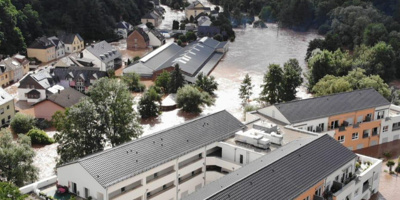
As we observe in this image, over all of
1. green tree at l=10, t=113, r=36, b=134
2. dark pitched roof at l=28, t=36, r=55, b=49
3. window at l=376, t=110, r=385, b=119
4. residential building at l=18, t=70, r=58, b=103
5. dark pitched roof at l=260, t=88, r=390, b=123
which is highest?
dark pitched roof at l=260, t=88, r=390, b=123

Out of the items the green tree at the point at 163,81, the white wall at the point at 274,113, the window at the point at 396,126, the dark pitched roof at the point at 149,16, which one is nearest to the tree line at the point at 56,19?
the dark pitched roof at the point at 149,16

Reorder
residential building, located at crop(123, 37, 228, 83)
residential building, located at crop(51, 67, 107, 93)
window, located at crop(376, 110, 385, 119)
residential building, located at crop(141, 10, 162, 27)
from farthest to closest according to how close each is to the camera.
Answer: residential building, located at crop(141, 10, 162, 27) < residential building, located at crop(123, 37, 228, 83) < residential building, located at crop(51, 67, 107, 93) < window, located at crop(376, 110, 385, 119)

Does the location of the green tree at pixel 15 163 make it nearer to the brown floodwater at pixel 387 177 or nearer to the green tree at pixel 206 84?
the brown floodwater at pixel 387 177

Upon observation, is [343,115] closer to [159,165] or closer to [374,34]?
[159,165]

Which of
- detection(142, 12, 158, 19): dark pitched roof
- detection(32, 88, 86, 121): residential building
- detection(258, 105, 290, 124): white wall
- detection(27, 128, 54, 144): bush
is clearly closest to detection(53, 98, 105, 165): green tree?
detection(27, 128, 54, 144): bush

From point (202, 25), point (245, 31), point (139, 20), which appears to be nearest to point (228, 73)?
point (202, 25)

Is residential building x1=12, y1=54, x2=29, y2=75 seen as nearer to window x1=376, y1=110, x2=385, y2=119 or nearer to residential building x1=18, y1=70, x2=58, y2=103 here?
residential building x1=18, y1=70, x2=58, y2=103

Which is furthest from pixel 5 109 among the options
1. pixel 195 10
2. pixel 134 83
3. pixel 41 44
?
pixel 195 10
